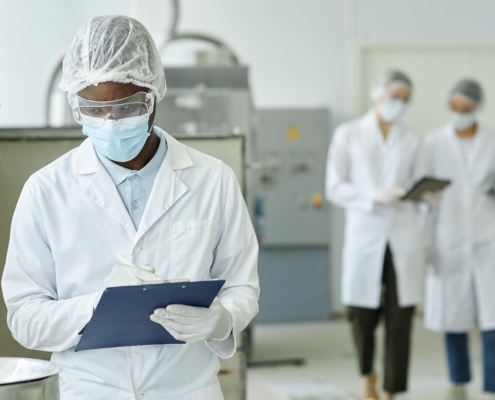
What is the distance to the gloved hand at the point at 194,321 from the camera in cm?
122

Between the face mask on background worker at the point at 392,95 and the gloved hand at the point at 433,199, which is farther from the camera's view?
the face mask on background worker at the point at 392,95

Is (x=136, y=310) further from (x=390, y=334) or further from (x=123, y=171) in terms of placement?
(x=390, y=334)

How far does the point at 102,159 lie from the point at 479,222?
7.59 ft

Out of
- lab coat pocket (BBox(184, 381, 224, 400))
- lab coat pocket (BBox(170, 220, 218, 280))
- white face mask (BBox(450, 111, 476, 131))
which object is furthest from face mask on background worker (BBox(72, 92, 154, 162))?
white face mask (BBox(450, 111, 476, 131))

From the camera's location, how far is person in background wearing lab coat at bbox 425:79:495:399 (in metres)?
3.28

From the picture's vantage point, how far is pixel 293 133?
Result: 518 centimetres

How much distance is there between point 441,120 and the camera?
211 inches

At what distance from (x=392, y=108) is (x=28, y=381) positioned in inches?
102

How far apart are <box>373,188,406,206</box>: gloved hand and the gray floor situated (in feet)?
3.09

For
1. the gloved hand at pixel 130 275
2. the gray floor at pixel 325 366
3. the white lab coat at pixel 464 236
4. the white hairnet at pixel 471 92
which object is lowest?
the gray floor at pixel 325 366

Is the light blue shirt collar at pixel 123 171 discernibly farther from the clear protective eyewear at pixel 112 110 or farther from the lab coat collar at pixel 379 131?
the lab coat collar at pixel 379 131

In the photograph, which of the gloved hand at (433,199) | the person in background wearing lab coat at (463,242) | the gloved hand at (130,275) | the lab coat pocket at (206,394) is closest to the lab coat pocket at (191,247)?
the gloved hand at (130,275)

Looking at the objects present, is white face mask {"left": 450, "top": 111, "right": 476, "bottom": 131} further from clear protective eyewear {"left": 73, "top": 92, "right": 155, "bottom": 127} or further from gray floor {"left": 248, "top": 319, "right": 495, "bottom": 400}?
clear protective eyewear {"left": 73, "top": 92, "right": 155, "bottom": 127}

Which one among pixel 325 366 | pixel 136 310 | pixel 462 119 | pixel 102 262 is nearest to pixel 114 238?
pixel 102 262
